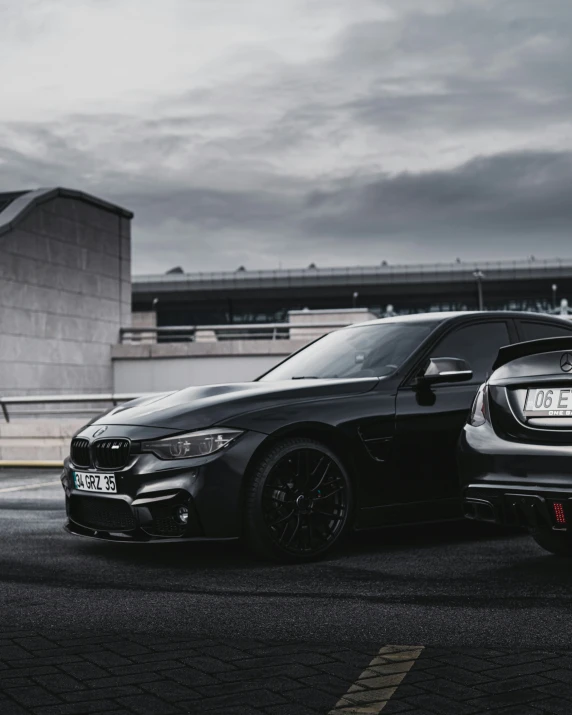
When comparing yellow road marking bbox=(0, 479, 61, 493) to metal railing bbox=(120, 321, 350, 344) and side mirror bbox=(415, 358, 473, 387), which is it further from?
metal railing bbox=(120, 321, 350, 344)

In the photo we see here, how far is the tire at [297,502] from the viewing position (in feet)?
20.8

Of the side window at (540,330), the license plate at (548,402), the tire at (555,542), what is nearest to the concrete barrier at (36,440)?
the side window at (540,330)

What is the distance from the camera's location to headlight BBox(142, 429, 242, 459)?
6.30m

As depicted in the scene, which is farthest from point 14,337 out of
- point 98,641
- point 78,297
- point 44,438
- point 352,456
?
point 98,641

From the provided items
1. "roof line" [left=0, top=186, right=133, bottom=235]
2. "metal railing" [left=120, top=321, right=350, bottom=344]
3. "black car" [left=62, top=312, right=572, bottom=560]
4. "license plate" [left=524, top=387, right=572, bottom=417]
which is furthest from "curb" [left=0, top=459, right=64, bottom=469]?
"roof line" [left=0, top=186, right=133, bottom=235]

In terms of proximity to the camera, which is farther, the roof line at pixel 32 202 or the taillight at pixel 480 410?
the roof line at pixel 32 202

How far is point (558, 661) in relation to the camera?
162 inches

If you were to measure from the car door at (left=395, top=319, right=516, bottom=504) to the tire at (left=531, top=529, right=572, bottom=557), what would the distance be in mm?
644

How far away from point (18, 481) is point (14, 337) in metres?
17.2

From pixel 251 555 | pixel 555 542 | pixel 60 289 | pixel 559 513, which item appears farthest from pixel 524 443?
pixel 60 289

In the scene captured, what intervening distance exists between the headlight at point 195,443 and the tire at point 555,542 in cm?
198

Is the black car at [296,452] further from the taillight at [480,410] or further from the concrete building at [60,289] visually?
the concrete building at [60,289]

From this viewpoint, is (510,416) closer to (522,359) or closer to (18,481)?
(522,359)

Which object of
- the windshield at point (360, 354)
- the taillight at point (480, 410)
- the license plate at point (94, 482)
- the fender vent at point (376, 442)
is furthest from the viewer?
the windshield at point (360, 354)
